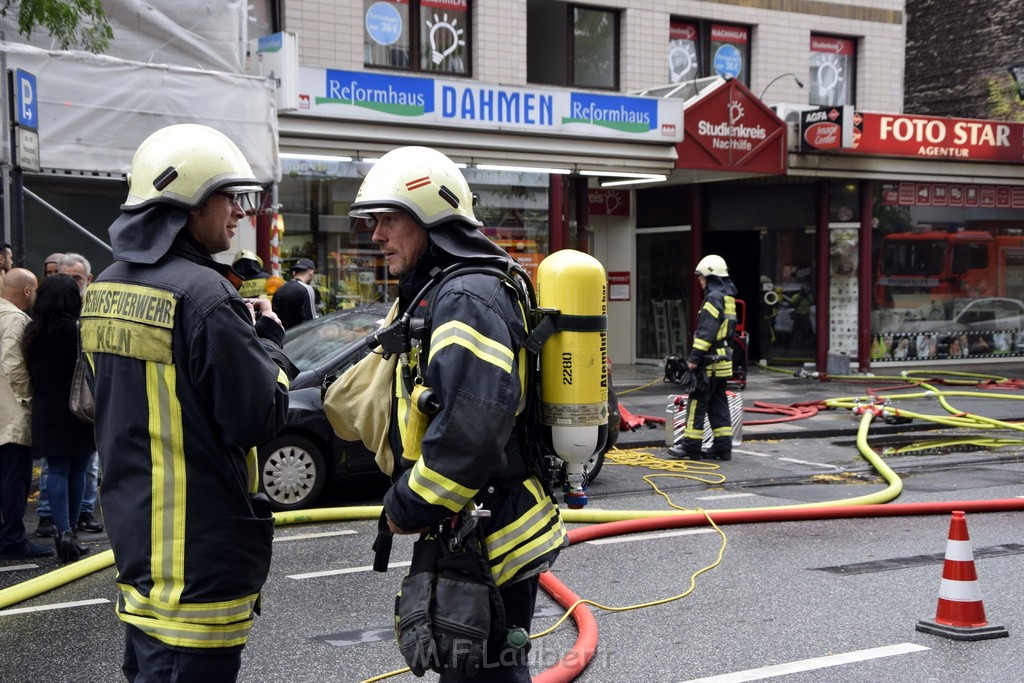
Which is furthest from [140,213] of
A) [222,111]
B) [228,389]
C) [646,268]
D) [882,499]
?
[646,268]

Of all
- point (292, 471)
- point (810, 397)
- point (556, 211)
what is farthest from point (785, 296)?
point (292, 471)

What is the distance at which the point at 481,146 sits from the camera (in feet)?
50.4

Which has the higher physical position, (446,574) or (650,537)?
(446,574)

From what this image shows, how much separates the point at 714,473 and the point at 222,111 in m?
5.91

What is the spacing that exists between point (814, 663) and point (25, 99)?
6.89 m

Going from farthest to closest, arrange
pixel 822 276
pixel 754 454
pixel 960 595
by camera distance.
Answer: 1. pixel 822 276
2. pixel 754 454
3. pixel 960 595

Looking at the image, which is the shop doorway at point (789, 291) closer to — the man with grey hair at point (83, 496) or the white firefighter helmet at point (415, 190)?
the man with grey hair at point (83, 496)

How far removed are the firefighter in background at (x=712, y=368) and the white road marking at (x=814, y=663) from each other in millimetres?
5799

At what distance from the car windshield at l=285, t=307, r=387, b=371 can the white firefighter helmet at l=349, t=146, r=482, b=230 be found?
227 inches

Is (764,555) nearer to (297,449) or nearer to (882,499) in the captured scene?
(882,499)

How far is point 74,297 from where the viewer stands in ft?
23.3

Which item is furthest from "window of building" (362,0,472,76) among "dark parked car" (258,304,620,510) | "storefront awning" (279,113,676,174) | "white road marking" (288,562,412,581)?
"white road marking" (288,562,412,581)

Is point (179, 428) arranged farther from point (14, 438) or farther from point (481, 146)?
point (481, 146)

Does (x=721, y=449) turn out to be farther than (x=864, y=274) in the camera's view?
No
